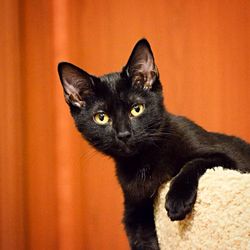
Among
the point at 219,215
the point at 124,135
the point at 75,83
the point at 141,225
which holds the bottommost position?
the point at 141,225

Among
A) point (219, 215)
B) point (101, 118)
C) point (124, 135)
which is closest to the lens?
point (219, 215)

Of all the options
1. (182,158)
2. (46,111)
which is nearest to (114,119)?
(182,158)

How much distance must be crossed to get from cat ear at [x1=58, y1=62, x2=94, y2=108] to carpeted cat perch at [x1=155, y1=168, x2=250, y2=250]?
0.50 metres

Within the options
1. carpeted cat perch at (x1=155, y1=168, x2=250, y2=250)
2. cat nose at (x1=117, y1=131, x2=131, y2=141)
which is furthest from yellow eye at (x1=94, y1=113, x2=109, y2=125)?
carpeted cat perch at (x1=155, y1=168, x2=250, y2=250)

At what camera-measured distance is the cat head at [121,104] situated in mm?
1041

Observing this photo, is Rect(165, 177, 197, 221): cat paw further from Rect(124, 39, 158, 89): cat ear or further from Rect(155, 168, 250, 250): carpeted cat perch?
Rect(124, 39, 158, 89): cat ear

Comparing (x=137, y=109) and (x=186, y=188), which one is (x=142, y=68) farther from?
(x=186, y=188)

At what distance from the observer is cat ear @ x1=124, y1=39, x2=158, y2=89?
108 cm

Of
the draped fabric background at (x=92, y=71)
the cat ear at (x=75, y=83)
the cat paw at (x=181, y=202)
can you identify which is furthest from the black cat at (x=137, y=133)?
the draped fabric background at (x=92, y=71)

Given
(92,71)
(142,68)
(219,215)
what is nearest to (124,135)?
(142,68)

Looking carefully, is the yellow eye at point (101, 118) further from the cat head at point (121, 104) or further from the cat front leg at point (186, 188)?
the cat front leg at point (186, 188)

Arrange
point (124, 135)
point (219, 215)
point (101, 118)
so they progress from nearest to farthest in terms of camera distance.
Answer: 1. point (219, 215)
2. point (124, 135)
3. point (101, 118)

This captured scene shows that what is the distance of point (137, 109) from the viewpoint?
1.08 metres

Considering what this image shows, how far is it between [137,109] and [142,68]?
133 mm
